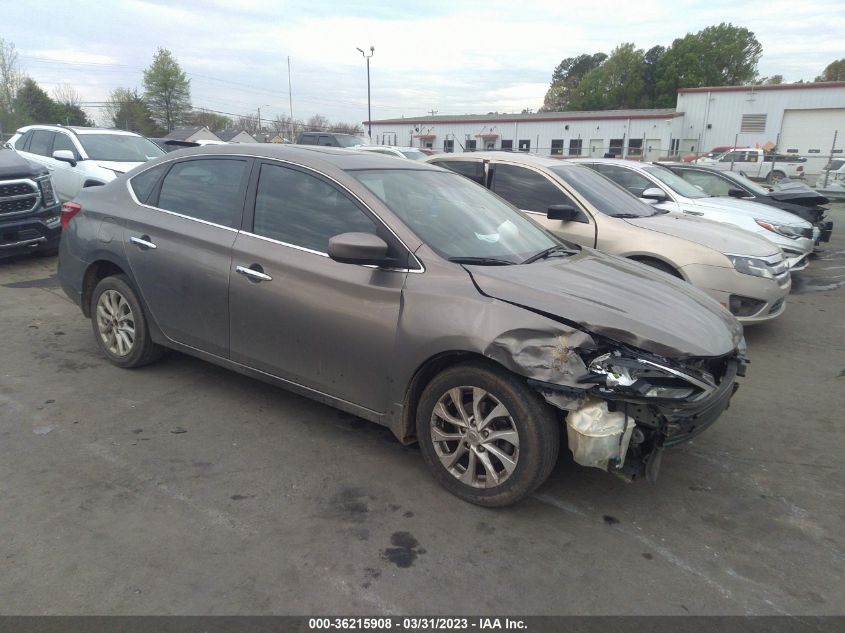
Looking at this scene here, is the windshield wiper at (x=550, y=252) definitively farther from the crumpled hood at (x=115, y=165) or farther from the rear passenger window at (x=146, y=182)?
the crumpled hood at (x=115, y=165)

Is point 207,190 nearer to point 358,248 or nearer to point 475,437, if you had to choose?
point 358,248

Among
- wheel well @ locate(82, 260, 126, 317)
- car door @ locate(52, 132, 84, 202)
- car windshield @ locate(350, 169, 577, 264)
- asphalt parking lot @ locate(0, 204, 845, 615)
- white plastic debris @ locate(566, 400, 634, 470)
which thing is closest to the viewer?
asphalt parking lot @ locate(0, 204, 845, 615)

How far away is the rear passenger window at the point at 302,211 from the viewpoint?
3555 mm

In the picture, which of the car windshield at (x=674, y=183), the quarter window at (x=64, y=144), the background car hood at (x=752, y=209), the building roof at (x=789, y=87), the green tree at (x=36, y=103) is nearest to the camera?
the background car hood at (x=752, y=209)

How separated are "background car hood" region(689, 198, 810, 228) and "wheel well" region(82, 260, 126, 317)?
7.40m

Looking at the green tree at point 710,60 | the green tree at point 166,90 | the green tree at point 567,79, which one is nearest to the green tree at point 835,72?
the green tree at point 710,60

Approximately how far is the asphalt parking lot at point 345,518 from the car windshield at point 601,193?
2558mm

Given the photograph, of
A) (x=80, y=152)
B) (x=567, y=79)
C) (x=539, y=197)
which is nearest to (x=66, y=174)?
(x=80, y=152)

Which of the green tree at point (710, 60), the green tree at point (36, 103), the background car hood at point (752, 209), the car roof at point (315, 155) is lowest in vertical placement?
the background car hood at point (752, 209)

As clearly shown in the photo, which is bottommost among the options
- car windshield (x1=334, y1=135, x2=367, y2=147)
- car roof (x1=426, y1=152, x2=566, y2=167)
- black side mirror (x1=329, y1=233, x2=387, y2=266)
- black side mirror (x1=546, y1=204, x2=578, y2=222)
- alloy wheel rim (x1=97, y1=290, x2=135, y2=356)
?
alloy wheel rim (x1=97, y1=290, x2=135, y2=356)

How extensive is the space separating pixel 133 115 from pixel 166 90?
4.26 m

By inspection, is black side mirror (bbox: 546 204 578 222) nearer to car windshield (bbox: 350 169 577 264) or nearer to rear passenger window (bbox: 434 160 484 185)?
rear passenger window (bbox: 434 160 484 185)

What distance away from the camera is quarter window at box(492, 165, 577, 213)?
6301 millimetres

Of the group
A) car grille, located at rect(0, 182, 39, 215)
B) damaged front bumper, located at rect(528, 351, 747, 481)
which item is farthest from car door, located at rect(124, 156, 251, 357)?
car grille, located at rect(0, 182, 39, 215)
